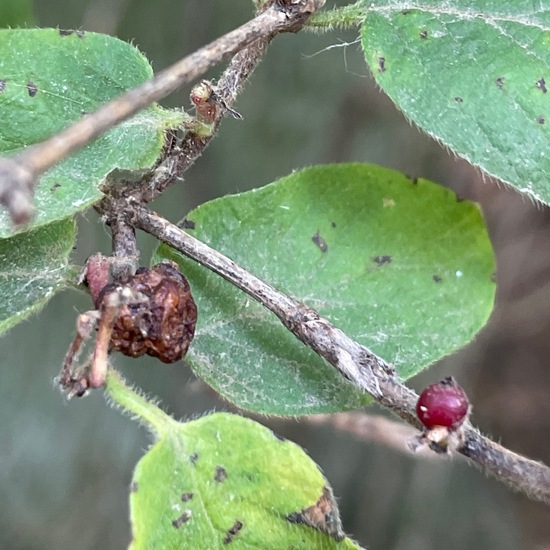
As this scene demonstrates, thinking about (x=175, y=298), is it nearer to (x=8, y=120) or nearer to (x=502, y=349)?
(x=8, y=120)

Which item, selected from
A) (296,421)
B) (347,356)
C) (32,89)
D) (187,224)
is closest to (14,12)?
(32,89)

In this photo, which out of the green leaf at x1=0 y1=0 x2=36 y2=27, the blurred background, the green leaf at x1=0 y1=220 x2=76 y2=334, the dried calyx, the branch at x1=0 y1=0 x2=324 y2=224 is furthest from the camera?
the blurred background

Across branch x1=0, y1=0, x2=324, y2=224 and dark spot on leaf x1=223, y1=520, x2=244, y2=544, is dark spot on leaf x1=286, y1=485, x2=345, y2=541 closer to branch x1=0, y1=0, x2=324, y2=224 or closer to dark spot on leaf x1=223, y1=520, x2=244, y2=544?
dark spot on leaf x1=223, y1=520, x2=244, y2=544

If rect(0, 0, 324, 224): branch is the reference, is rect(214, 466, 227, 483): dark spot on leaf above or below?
below

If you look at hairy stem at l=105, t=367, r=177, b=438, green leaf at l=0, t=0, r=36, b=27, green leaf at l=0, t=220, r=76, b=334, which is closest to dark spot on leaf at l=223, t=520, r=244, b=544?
hairy stem at l=105, t=367, r=177, b=438

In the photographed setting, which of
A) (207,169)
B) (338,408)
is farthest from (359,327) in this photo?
(207,169)

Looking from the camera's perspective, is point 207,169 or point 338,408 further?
point 207,169
